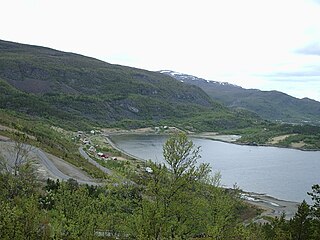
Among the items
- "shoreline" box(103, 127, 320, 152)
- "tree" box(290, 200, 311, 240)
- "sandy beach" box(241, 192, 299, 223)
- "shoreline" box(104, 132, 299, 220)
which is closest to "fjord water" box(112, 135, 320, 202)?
"shoreline" box(104, 132, 299, 220)

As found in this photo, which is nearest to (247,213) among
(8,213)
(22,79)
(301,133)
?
(8,213)

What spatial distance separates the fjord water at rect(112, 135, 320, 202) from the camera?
76062mm

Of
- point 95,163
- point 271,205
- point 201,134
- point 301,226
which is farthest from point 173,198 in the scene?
point 201,134

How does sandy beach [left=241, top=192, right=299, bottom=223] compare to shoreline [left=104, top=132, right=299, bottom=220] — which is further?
sandy beach [left=241, top=192, right=299, bottom=223]

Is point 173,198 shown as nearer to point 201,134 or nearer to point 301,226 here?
point 301,226

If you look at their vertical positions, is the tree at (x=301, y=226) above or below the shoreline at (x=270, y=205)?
above

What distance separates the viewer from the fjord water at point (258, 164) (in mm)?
76062

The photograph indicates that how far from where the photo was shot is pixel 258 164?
10162 centimetres

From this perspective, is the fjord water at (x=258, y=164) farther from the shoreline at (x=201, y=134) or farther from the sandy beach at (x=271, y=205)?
the shoreline at (x=201, y=134)

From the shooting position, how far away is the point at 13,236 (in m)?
17.0

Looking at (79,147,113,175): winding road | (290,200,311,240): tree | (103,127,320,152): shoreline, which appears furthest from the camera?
(103,127,320,152): shoreline

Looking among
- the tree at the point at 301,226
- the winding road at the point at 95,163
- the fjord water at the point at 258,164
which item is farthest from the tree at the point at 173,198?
the winding road at the point at 95,163

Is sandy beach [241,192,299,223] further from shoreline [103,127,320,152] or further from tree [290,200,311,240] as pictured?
shoreline [103,127,320,152]

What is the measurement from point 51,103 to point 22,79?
3100 cm
